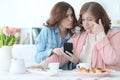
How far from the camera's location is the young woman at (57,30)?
2.39 m

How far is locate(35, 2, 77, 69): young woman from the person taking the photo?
2389 mm

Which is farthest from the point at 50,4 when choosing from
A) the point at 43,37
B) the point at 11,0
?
the point at 43,37

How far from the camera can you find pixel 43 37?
7.93 ft

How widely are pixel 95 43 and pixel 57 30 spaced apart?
38cm

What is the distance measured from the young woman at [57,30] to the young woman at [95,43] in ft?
0.34

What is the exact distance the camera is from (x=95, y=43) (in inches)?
87.8

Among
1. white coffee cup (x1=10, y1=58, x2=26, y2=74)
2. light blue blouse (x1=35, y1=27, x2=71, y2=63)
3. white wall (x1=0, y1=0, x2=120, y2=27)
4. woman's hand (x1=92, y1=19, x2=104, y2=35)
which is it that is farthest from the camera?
white wall (x1=0, y1=0, x2=120, y2=27)

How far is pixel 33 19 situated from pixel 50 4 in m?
0.26

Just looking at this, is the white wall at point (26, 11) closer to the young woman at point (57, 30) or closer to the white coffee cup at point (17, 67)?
the young woman at point (57, 30)

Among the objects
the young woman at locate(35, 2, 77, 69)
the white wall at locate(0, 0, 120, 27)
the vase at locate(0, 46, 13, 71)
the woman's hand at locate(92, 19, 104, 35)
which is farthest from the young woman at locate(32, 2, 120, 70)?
→ the white wall at locate(0, 0, 120, 27)

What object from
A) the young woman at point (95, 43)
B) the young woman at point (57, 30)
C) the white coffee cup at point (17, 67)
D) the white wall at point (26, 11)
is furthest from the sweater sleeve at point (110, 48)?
the white wall at point (26, 11)

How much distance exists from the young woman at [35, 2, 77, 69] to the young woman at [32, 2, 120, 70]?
104 mm

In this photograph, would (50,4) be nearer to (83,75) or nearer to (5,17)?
(5,17)

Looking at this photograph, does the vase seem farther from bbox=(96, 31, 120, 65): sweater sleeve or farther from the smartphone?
bbox=(96, 31, 120, 65): sweater sleeve
